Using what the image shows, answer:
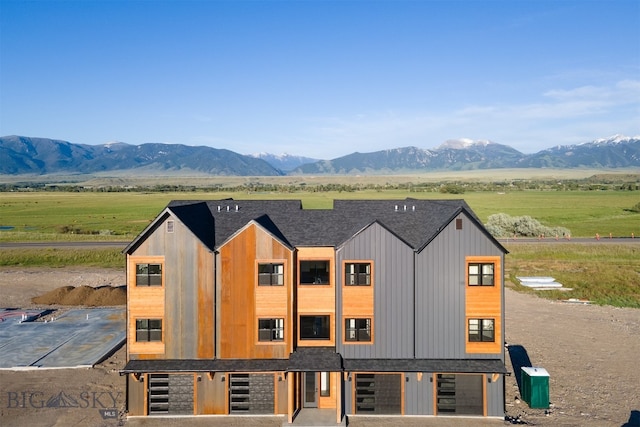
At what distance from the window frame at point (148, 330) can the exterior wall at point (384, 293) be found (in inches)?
347

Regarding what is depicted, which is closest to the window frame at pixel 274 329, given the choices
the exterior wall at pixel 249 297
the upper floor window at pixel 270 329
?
the upper floor window at pixel 270 329

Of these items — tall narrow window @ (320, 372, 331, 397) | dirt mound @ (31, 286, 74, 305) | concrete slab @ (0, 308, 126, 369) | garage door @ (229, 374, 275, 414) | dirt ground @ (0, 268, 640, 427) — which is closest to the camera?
dirt ground @ (0, 268, 640, 427)

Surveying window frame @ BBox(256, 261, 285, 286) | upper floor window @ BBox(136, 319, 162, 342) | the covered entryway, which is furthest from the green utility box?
upper floor window @ BBox(136, 319, 162, 342)

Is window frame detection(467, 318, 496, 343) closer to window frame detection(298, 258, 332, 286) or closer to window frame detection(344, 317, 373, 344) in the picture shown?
window frame detection(344, 317, 373, 344)

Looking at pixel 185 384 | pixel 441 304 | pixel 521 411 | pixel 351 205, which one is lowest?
pixel 521 411

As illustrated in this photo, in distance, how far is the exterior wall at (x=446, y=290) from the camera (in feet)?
80.4

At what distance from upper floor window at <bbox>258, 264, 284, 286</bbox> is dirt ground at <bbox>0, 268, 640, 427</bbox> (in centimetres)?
642

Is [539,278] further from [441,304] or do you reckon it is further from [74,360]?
[74,360]

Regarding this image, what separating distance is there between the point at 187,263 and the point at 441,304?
12702 mm

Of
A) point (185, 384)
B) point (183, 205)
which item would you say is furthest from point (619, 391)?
point (183, 205)

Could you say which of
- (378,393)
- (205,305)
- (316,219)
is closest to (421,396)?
(378,393)

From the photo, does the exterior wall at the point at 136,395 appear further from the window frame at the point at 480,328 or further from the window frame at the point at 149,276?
the window frame at the point at 480,328

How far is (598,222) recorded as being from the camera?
9844cm

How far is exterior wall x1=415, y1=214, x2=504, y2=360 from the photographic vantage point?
80.4 ft
